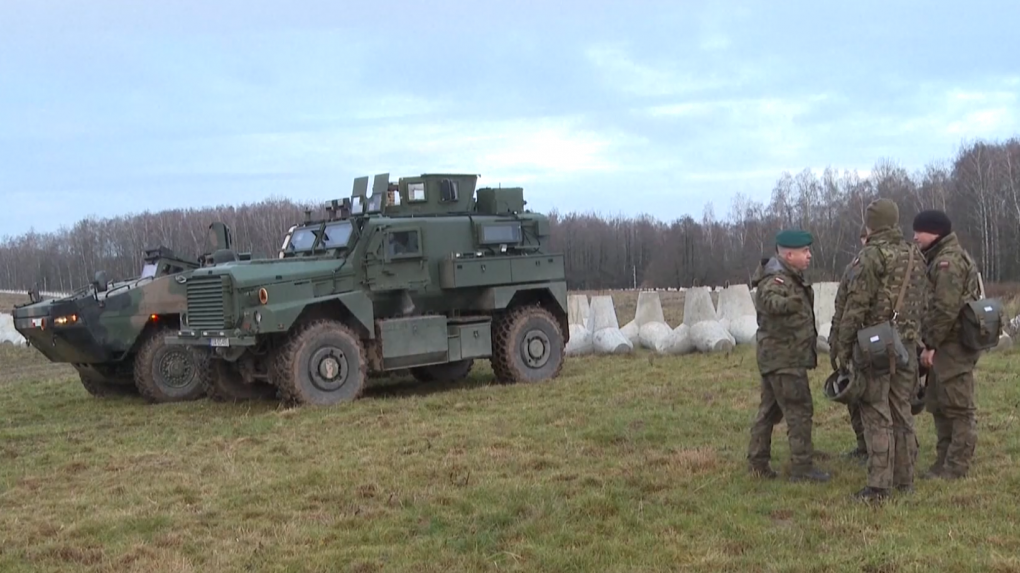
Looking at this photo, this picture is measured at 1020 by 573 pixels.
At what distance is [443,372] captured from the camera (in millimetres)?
13445

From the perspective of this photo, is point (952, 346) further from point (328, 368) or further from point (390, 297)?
point (390, 297)

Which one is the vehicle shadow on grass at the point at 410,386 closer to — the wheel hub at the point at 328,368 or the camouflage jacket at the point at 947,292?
the wheel hub at the point at 328,368

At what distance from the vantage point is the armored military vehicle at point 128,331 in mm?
12047

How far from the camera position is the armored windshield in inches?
459

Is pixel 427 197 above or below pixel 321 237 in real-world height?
above

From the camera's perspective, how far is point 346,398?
10883mm

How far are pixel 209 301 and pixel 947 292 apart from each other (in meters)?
7.70

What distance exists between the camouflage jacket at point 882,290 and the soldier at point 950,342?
32cm

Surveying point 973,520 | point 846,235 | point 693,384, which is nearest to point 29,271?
point 846,235

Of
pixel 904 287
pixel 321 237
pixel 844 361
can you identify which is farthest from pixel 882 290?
pixel 321 237

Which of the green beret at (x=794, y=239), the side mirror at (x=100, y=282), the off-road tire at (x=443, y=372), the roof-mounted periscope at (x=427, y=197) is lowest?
the off-road tire at (x=443, y=372)

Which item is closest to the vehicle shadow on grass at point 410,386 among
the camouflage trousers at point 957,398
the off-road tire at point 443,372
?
the off-road tire at point 443,372

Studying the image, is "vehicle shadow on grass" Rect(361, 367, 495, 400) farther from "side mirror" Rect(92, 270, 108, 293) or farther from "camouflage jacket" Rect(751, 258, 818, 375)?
"camouflage jacket" Rect(751, 258, 818, 375)

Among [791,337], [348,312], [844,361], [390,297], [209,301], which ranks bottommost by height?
[844,361]
